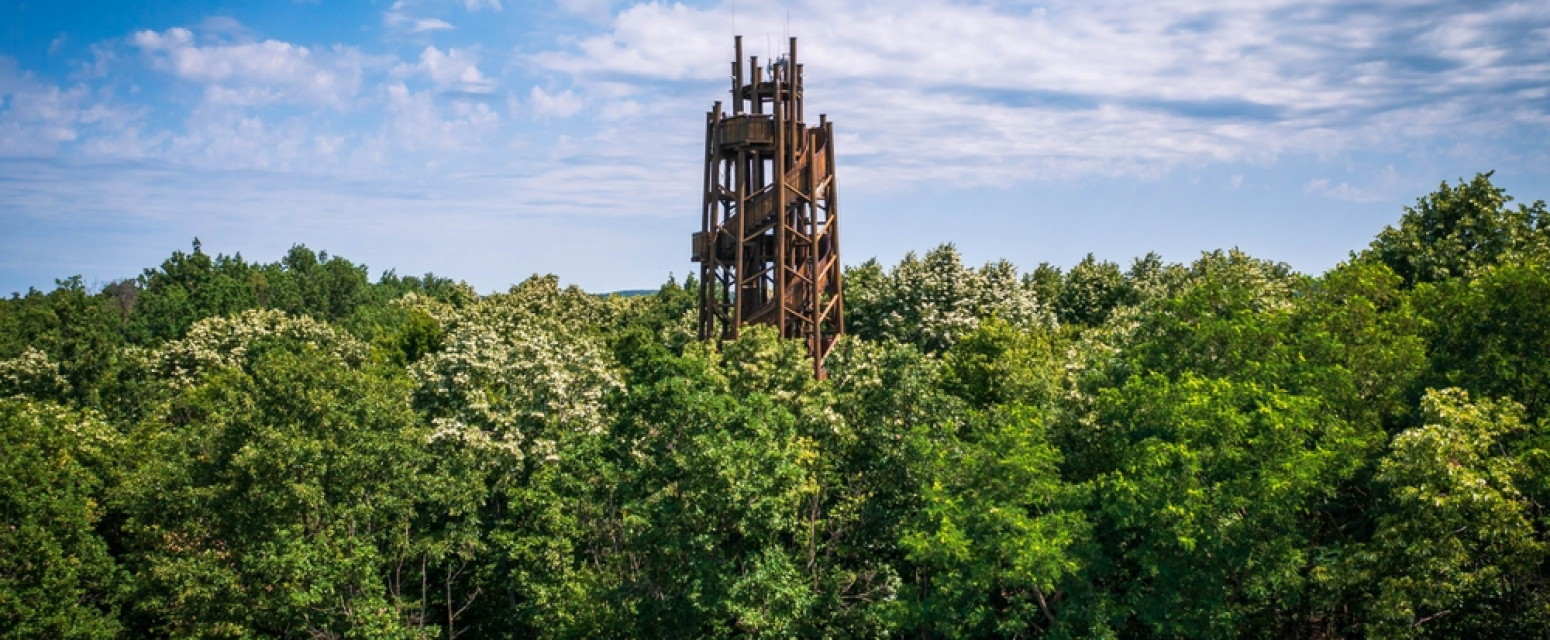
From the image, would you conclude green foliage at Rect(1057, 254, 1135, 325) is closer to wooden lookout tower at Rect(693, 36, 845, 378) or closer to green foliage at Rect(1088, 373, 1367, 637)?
wooden lookout tower at Rect(693, 36, 845, 378)

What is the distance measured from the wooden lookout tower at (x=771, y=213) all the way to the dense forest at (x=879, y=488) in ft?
20.0

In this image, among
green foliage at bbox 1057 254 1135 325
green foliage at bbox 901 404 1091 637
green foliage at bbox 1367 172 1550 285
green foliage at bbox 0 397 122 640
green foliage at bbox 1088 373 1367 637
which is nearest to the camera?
green foliage at bbox 1088 373 1367 637

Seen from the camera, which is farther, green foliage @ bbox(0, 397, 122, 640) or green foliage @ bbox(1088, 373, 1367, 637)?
green foliage @ bbox(0, 397, 122, 640)

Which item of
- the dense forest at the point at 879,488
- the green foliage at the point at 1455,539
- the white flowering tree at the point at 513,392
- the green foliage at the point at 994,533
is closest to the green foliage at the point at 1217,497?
the dense forest at the point at 879,488

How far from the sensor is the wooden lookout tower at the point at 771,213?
39375 mm

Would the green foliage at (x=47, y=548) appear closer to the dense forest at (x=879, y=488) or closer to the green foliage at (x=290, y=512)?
the dense forest at (x=879, y=488)

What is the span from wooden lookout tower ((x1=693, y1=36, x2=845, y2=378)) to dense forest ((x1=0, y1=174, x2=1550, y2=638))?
20.0 feet

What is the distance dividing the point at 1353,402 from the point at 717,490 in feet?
49.3

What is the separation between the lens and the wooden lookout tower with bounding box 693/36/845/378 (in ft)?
129

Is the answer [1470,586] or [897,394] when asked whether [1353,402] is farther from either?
[897,394]

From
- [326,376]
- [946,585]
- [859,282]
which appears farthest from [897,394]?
[859,282]

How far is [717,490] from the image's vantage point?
963 inches

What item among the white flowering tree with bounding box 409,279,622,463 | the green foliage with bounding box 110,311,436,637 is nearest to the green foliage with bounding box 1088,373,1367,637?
the white flowering tree with bounding box 409,279,622,463

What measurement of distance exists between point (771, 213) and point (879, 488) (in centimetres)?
1451
